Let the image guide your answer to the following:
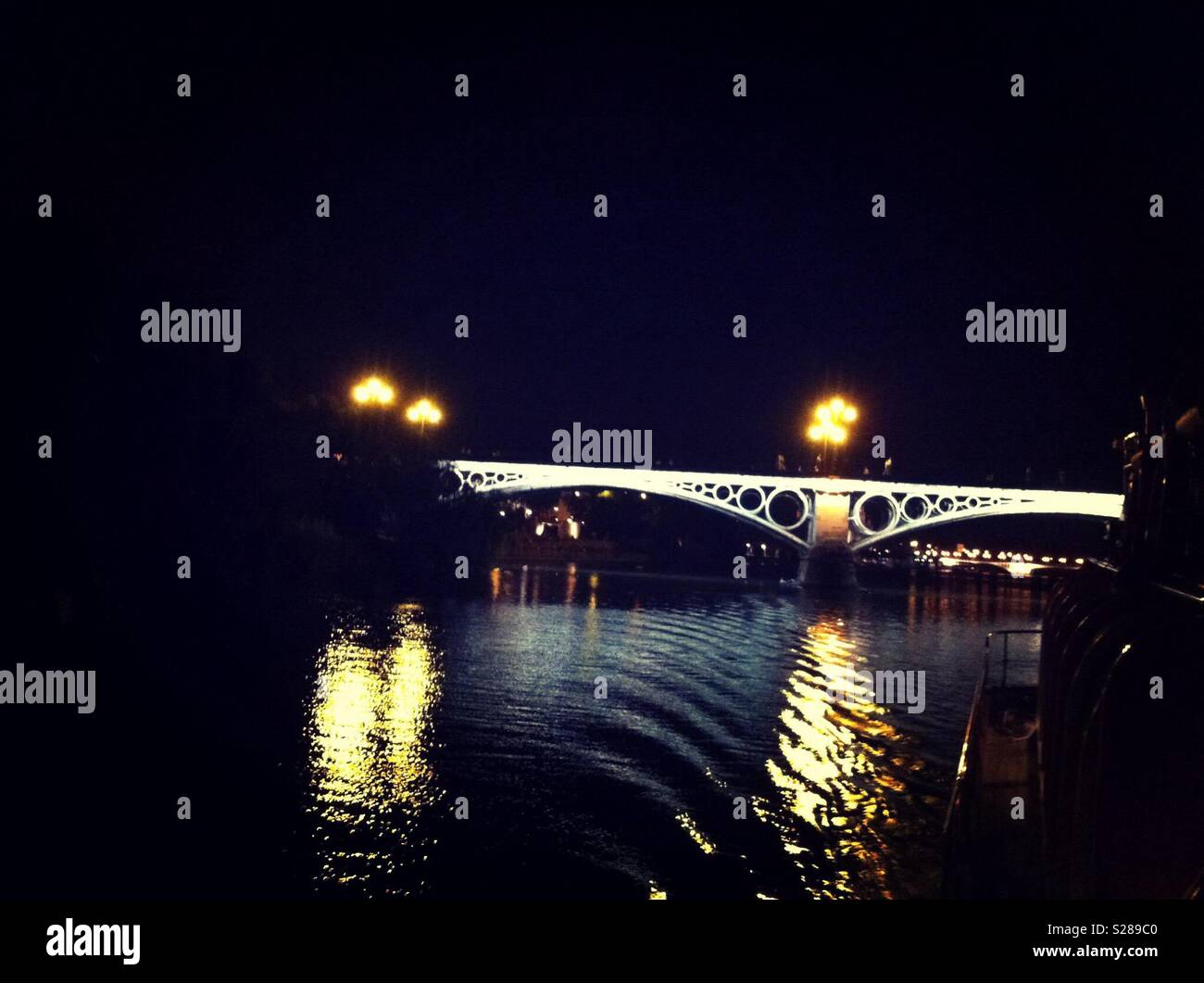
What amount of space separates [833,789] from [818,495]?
2382 inches

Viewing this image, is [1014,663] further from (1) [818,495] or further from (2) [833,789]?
(1) [818,495]

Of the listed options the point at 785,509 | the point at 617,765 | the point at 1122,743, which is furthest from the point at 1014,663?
the point at 785,509

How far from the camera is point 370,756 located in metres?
16.2

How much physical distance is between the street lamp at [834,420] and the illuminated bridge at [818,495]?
309 cm

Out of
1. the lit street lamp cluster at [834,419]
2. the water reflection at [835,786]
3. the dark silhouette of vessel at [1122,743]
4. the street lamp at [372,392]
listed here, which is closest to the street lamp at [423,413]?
→ the street lamp at [372,392]

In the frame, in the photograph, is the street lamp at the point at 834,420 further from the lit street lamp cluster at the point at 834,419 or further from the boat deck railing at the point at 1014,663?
the boat deck railing at the point at 1014,663

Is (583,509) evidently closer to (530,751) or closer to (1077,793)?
(530,751)

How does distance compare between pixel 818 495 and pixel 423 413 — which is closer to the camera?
pixel 423 413

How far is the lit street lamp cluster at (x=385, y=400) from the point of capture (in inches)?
2201

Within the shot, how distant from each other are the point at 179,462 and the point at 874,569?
7326 cm

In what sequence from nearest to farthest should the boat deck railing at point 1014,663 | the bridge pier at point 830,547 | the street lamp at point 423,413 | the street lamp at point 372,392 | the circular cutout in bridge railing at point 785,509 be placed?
1. the boat deck railing at point 1014,663
2. the street lamp at point 372,392
3. the street lamp at point 423,413
4. the bridge pier at point 830,547
5. the circular cutout in bridge railing at point 785,509

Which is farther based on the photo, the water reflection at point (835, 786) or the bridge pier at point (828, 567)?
the bridge pier at point (828, 567)

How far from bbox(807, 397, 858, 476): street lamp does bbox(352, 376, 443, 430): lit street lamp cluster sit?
24.1 metres

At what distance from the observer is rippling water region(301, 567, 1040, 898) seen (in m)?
11.6
